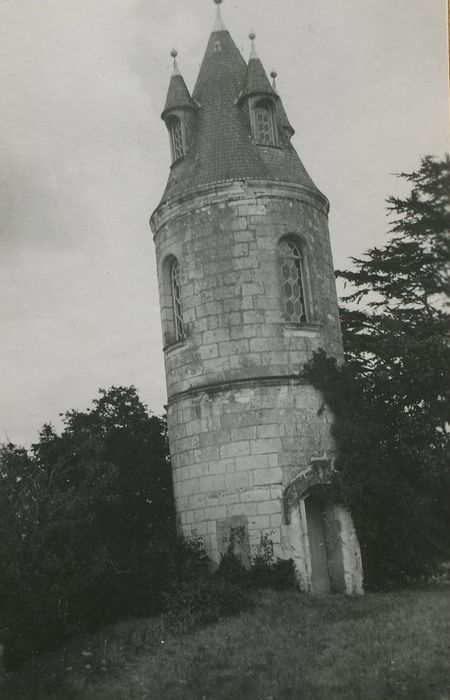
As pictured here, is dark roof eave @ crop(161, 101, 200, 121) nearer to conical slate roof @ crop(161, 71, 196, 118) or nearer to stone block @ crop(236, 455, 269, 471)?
conical slate roof @ crop(161, 71, 196, 118)

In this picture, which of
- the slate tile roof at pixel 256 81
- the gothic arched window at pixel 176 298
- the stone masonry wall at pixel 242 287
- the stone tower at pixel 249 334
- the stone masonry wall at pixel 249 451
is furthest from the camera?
the gothic arched window at pixel 176 298

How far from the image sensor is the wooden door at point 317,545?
14.9 m

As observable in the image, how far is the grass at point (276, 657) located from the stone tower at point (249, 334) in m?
1.59

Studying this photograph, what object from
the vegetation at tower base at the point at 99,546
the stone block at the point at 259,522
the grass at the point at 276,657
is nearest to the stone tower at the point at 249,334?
the stone block at the point at 259,522

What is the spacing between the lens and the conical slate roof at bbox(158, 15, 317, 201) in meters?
15.8

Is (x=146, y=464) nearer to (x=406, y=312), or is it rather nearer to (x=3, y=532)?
(x=3, y=532)

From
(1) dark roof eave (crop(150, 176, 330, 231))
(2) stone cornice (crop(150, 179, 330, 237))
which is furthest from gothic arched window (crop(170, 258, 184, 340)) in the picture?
(1) dark roof eave (crop(150, 176, 330, 231))

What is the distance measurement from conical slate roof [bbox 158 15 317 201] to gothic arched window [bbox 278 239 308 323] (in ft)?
4.55

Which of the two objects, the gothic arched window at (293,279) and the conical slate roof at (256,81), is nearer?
the gothic arched window at (293,279)

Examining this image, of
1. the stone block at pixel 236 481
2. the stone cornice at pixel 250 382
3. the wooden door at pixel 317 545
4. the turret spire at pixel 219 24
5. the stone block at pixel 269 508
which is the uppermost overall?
the turret spire at pixel 219 24

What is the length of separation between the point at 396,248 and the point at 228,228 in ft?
33.8

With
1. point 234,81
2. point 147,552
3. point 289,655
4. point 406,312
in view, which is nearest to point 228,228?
point 234,81

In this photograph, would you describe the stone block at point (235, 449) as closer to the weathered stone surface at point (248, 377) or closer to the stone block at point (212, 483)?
the weathered stone surface at point (248, 377)

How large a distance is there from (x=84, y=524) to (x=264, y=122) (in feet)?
29.6
